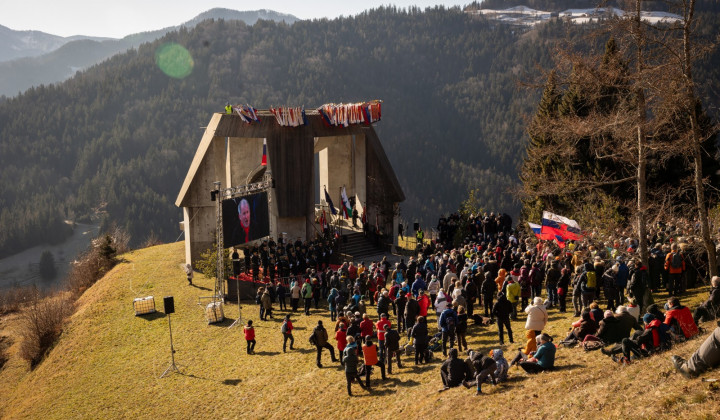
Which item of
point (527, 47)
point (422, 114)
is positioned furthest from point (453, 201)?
point (527, 47)

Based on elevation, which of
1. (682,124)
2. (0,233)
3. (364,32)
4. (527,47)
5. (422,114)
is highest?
(364,32)

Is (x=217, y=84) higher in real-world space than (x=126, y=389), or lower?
higher

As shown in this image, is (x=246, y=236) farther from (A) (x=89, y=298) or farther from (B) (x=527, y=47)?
(B) (x=527, y=47)

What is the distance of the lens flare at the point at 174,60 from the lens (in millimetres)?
151375

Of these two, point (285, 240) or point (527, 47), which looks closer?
point (285, 240)

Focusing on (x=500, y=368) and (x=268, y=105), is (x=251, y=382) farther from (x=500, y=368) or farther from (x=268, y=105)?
(x=268, y=105)

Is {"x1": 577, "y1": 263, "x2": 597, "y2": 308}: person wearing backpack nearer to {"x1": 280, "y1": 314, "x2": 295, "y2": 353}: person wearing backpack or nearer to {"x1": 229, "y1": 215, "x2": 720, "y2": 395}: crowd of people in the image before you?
{"x1": 229, "y1": 215, "x2": 720, "y2": 395}: crowd of people

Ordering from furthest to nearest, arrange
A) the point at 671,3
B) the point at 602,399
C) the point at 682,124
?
the point at 682,124, the point at 671,3, the point at 602,399

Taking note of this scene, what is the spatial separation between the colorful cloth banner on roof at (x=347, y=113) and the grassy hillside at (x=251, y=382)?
10918 millimetres

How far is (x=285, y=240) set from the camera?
30344 millimetres

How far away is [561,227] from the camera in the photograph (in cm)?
2025

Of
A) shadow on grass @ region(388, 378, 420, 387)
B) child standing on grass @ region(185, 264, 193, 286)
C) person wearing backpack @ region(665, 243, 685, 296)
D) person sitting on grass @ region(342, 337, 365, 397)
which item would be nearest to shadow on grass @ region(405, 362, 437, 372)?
shadow on grass @ region(388, 378, 420, 387)

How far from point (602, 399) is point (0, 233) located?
109362 mm

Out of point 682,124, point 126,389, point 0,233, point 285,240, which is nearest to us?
point 682,124
